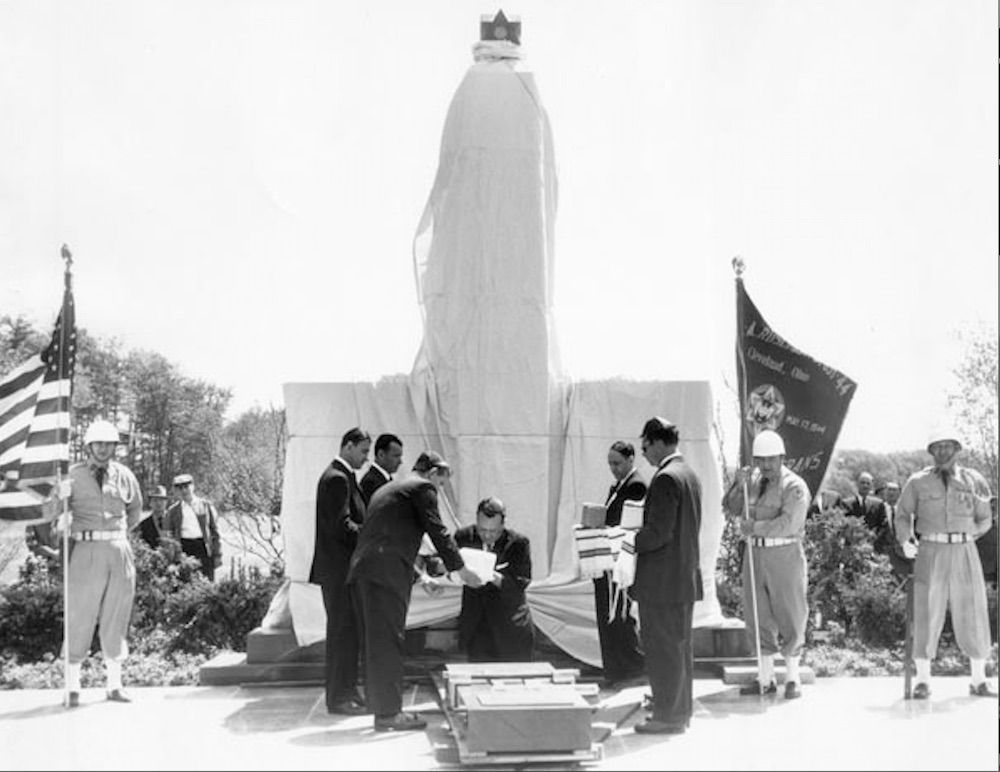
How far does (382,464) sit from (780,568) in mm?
2644

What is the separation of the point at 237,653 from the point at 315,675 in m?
0.89

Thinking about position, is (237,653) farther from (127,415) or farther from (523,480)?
(127,415)

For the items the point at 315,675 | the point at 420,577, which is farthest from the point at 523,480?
the point at 315,675

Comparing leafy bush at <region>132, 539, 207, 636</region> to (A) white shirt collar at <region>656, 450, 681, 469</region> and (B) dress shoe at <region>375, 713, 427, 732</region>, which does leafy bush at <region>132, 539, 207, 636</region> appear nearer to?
(B) dress shoe at <region>375, 713, 427, 732</region>

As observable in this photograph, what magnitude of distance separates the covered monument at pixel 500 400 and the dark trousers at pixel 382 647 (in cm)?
163

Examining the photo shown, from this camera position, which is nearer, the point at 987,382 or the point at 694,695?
the point at 694,695

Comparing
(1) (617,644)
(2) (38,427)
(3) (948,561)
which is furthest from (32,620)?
(3) (948,561)

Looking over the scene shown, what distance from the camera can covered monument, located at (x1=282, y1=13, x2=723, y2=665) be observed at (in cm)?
838

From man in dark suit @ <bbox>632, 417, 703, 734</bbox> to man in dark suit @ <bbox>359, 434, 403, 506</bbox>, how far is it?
5.86 ft

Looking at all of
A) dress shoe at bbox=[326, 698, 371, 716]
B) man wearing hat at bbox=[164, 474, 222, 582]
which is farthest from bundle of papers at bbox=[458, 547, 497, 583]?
man wearing hat at bbox=[164, 474, 222, 582]

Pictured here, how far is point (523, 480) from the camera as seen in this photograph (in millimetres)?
8469

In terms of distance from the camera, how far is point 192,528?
1092cm

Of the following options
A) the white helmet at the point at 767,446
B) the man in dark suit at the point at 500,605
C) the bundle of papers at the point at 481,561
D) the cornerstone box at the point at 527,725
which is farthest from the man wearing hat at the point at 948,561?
the cornerstone box at the point at 527,725

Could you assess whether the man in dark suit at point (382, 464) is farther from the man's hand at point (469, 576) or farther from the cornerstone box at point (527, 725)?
the cornerstone box at point (527, 725)
